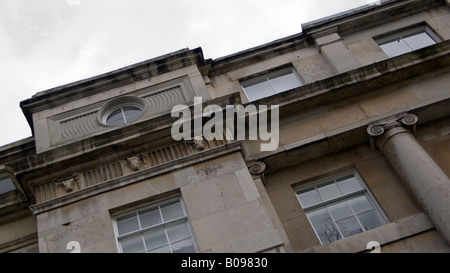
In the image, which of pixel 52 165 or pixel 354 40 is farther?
pixel 354 40

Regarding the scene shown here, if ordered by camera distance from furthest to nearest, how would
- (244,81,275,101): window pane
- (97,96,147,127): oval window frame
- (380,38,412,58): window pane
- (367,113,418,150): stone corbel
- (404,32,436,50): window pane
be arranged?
1. (404,32,436,50): window pane
2. (380,38,412,58): window pane
3. (244,81,275,101): window pane
4. (97,96,147,127): oval window frame
5. (367,113,418,150): stone corbel

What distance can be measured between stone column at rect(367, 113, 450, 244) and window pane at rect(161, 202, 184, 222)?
476 cm

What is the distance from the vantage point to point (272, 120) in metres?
Answer: 12.5

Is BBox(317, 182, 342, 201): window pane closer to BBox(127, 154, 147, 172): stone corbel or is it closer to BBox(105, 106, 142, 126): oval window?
BBox(127, 154, 147, 172): stone corbel

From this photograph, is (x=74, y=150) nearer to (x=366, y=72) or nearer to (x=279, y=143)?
(x=279, y=143)

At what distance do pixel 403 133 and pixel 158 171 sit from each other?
5.61m

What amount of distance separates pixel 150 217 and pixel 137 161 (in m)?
1.43

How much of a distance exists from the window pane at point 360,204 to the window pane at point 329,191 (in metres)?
0.36

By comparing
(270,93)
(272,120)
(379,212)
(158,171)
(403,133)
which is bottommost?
(379,212)

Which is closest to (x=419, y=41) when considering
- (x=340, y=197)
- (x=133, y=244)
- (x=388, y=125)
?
(x=388, y=125)

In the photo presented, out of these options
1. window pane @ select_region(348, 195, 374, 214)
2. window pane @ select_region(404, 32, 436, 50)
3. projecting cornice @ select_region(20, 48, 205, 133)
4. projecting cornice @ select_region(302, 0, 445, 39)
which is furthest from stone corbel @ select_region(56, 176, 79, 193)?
window pane @ select_region(404, 32, 436, 50)

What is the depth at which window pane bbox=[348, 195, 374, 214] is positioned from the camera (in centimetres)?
1101

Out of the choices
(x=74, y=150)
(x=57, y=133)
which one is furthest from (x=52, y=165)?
(x=57, y=133)

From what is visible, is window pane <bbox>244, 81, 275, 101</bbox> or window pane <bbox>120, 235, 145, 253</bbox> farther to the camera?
window pane <bbox>244, 81, 275, 101</bbox>
